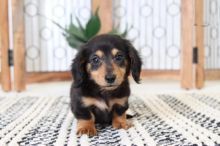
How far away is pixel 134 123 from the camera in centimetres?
146

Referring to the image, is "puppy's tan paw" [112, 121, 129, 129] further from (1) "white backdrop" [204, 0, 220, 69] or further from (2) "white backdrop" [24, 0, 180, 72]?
(1) "white backdrop" [204, 0, 220, 69]

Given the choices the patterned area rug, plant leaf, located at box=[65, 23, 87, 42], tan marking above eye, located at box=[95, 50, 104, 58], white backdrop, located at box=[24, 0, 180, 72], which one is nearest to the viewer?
the patterned area rug

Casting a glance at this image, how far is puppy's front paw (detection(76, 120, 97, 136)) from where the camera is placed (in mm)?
1265

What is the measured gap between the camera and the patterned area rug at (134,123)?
3.87 ft

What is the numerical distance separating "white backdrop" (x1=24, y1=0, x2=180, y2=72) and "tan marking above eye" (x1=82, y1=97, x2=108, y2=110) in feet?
4.61

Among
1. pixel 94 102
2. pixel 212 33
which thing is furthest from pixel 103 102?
pixel 212 33

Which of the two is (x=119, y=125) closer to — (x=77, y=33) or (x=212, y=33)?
(x=77, y=33)

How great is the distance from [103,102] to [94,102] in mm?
33

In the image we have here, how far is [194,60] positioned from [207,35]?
0.82 feet

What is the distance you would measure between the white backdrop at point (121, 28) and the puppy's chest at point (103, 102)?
139 cm

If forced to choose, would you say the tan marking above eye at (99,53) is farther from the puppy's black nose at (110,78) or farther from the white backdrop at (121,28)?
the white backdrop at (121,28)

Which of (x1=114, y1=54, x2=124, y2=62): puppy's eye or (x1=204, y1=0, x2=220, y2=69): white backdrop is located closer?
(x1=114, y1=54, x2=124, y2=62): puppy's eye

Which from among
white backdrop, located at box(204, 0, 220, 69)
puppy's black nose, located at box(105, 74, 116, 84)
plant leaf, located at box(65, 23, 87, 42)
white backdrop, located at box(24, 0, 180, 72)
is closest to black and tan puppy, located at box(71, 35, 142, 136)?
puppy's black nose, located at box(105, 74, 116, 84)

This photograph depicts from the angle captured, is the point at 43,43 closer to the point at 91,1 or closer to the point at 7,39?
the point at 7,39
